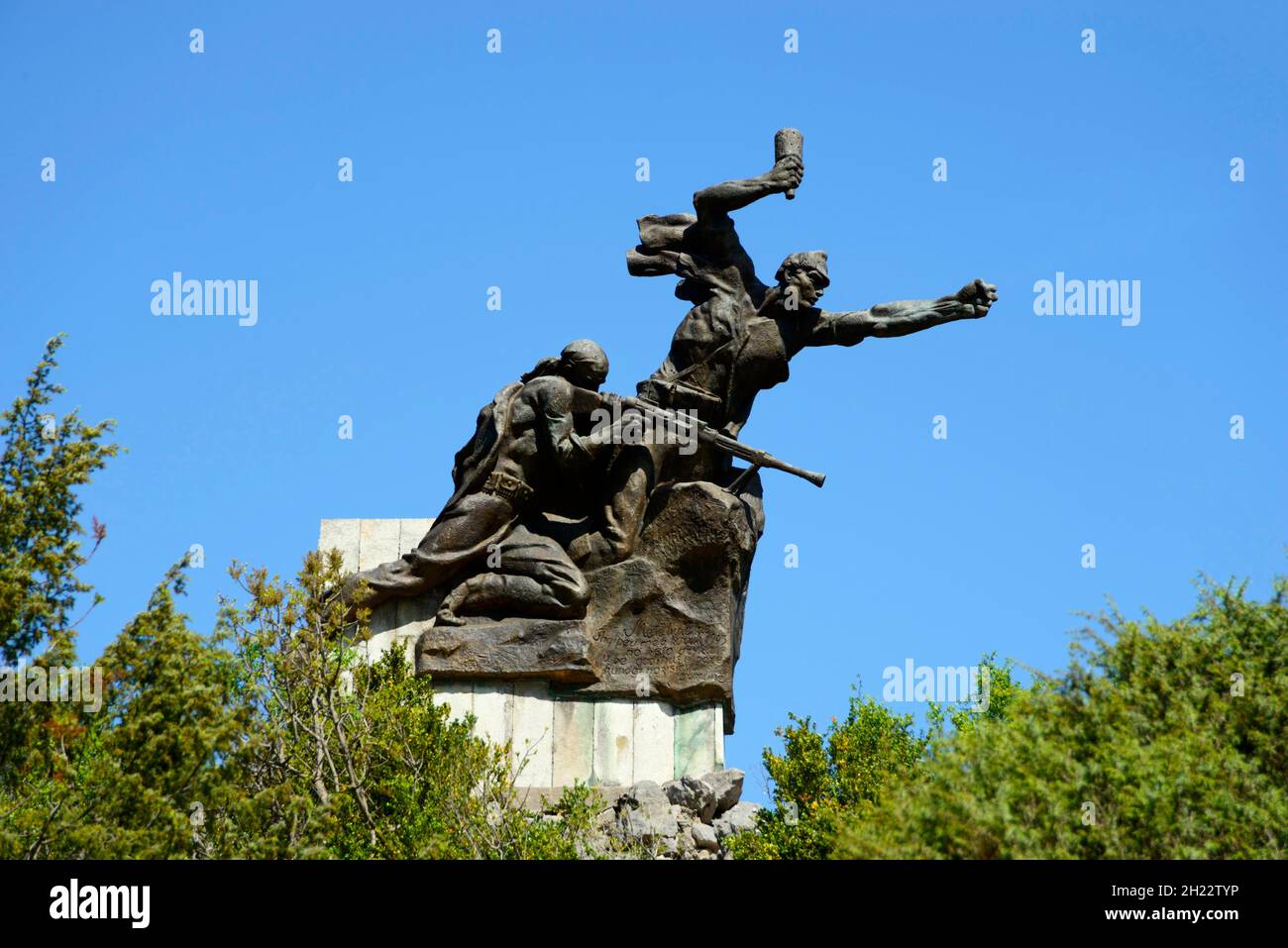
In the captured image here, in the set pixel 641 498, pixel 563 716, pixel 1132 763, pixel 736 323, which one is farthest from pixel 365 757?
pixel 1132 763

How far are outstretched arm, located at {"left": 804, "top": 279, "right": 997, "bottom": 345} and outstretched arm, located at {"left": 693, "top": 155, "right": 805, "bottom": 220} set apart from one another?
1191 mm

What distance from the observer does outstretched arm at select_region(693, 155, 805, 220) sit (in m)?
18.5

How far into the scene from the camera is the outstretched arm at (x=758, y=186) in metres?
18.5

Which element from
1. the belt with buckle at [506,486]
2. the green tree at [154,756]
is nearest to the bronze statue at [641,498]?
the belt with buckle at [506,486]

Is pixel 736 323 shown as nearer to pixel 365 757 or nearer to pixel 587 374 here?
pixel 587 374

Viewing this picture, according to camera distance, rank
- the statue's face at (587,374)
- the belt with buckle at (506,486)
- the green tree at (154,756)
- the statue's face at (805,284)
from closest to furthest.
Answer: the green tree at (154,756) < the belt with buckle at (506,486) < the statue's face at (587,374) < the statue's face at (805,284)

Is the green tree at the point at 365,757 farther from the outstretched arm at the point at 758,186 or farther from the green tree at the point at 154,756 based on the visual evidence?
the outstretched arm at the point at 758,186

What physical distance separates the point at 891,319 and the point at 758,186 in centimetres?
165

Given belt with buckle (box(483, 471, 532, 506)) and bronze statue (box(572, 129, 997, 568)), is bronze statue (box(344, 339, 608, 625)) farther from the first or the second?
bronze statue (box(572, 129, 997, 568))

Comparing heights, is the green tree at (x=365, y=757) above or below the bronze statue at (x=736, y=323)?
below

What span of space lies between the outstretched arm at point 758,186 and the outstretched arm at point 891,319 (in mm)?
1191

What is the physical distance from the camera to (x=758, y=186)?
1850 centimetres
